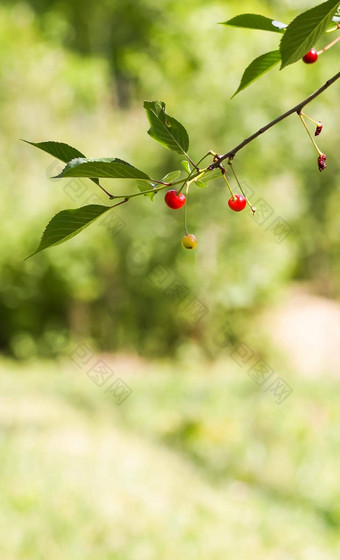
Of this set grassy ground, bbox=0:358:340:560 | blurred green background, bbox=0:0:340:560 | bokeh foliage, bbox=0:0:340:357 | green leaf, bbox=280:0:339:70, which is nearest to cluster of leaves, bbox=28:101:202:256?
green leaf, bbox=280:0:339:70

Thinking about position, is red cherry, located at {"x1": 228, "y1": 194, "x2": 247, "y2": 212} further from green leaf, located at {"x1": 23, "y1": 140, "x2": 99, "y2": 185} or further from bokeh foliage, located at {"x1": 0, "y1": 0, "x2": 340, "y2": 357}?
bokeh foliage, located at {"x1": 0, "y1": 0, "x2": 340, "y2": 357}

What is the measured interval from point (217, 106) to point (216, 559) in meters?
5.04

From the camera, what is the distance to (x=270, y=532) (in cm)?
302

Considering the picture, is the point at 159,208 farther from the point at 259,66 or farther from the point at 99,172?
the point at 99,172

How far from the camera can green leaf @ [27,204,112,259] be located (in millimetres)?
527

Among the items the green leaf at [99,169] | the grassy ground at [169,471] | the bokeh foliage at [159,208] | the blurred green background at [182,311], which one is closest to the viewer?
the green leaf at [99,169]

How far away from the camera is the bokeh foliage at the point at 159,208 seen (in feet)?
22.4

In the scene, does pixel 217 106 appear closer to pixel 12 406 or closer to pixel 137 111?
pixel 137 111

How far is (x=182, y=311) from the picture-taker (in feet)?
23.3

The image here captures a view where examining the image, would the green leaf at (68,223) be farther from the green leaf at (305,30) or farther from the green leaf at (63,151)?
the green leaf at (305,30)

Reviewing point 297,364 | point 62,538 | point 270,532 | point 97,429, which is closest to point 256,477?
point 270,532

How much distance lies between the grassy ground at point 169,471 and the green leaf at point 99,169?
7.79 feet

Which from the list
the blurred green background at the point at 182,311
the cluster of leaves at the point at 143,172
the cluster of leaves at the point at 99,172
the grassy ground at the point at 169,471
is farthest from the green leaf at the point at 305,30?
the blurred green background at the point at 182,311

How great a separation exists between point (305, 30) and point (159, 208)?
21.1 feet
